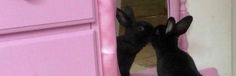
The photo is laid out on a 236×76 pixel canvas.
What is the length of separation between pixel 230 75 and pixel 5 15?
0.96 metres

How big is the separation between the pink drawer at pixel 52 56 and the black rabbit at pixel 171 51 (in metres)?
0.24

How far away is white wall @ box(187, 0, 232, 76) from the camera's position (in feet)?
3.22

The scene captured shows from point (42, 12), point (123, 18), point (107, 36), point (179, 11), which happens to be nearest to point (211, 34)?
point (179, 11)

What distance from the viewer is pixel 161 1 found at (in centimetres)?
85

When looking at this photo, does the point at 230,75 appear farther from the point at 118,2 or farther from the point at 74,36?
the point at 74,36

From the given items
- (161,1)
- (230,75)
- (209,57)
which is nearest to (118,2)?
(161,1)

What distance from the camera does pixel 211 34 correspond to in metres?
1.04

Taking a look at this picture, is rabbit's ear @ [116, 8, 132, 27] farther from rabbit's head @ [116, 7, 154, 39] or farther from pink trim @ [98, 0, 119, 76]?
pink trim @ [98, 0, 119, 76]

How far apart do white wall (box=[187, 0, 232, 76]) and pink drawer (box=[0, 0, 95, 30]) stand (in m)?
0.55

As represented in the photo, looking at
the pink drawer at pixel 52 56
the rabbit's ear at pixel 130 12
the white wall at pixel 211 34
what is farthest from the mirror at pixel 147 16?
the pink drawer at pixel 52 56

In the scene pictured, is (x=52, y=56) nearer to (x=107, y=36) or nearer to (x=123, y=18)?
(x=107, y=36)

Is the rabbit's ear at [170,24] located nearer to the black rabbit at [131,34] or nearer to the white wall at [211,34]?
the black rabbit at [131,34]

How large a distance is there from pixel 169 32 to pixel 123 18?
0.36 feet

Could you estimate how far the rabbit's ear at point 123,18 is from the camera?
694 mm
